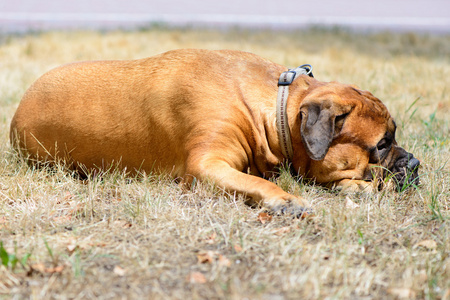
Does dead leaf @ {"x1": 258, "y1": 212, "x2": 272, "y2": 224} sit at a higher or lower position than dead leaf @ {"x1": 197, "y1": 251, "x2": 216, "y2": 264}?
lower

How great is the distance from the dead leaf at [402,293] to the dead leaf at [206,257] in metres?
0.86

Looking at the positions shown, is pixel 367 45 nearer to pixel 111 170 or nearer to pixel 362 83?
pixel 362 83

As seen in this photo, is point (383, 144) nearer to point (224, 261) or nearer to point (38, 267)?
point (224, 261)

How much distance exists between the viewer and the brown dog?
350 centimetres

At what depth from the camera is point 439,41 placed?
9.54 metres

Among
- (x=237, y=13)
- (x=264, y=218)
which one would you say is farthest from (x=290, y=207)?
(x=237, y=13)

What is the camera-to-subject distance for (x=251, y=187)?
3334 mm

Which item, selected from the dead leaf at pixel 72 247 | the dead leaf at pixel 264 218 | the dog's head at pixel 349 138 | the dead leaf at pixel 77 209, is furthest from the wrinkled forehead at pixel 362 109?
the dead leaf at pixel 72 247

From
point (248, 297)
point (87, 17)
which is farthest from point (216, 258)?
point (87, 17)

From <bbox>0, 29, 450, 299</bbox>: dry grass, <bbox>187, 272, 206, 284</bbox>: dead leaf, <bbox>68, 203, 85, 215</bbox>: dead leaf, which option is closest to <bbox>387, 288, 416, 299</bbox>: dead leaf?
<bbox>0, 29, 450, 299</bbox>: dry grass

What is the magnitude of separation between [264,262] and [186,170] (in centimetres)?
108

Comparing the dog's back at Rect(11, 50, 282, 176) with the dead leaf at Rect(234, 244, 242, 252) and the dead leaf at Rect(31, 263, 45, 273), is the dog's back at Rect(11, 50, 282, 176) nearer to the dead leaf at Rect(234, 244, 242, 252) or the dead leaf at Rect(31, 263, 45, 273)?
the dead leaf at Rect(234, 244, 242, 252)

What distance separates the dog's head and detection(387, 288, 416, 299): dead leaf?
1.21 m

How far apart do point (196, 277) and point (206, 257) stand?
7.5 inches
